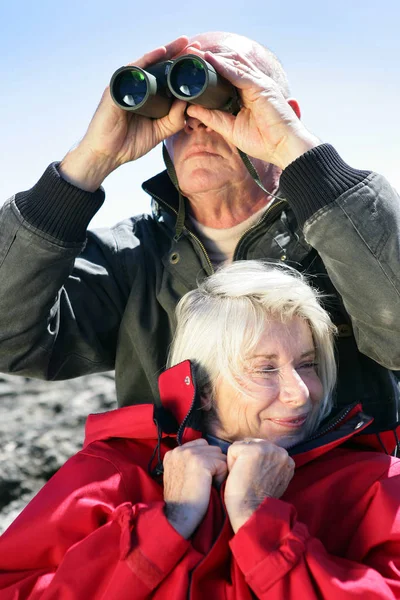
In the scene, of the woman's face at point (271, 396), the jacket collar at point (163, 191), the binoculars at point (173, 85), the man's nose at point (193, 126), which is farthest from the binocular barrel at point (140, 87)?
the woman's face at point (271, 396)

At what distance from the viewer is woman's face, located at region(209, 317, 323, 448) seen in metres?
2.31

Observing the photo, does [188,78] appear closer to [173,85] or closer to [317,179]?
[173,85]

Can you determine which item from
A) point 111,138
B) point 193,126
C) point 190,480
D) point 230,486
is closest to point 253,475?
point 230,486

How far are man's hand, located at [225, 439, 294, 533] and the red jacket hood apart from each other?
0.47 feet

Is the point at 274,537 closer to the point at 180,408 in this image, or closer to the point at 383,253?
the point at 180,408

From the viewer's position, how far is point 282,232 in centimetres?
291

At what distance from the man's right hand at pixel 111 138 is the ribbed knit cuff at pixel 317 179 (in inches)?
23.1

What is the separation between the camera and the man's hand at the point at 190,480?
2105 millimetres

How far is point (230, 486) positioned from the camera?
2107 mm

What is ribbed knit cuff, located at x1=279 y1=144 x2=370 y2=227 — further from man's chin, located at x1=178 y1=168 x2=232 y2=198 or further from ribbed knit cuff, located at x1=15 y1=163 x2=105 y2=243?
ribbed knit cuff, located at x1=15 y1=163 x2=105 y2=243

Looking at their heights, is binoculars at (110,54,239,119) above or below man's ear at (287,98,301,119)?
above

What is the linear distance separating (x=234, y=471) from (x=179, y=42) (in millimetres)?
1555

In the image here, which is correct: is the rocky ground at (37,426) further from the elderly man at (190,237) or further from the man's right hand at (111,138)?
the man's right hand at (111,138)

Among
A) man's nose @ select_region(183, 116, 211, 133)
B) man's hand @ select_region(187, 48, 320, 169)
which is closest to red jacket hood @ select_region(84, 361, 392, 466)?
man's hand @ select_region(187, 48, 320, 169)
